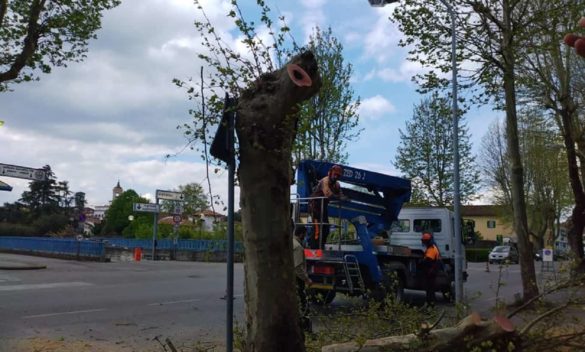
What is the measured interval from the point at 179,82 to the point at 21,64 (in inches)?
356

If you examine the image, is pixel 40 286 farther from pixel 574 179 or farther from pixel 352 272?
pixel 574 179

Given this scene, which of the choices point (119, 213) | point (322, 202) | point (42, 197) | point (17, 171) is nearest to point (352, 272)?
point (322, 202)

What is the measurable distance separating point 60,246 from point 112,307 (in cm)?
2098

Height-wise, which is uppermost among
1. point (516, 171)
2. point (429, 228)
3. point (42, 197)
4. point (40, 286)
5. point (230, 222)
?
point (42, 197)

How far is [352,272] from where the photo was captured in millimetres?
11164

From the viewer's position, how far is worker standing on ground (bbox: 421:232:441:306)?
13.0 metres

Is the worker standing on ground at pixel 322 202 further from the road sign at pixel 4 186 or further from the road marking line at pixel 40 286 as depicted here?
the road sign at pixel 4 186

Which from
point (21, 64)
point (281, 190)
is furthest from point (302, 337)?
point (21, 64)

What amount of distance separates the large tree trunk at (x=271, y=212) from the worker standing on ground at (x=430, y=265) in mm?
8771

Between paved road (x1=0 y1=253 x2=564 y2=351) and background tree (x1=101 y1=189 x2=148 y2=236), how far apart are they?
74.5 metres

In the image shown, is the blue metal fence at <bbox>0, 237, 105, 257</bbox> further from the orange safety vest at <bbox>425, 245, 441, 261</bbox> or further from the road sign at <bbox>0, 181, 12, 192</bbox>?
the orange safety vest at <bbox>425, 245, 441, 261</bbox>

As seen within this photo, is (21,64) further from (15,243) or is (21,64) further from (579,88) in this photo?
(15,243)

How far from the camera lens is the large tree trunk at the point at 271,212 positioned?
4.67 m

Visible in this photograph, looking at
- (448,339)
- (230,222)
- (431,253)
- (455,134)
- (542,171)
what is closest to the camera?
(230,222)
